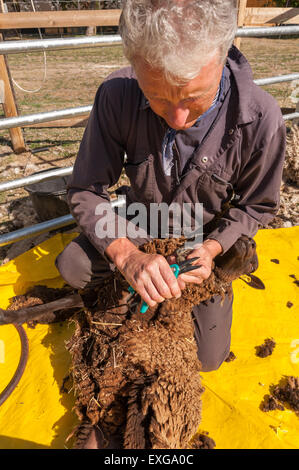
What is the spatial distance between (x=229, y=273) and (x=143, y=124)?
869 millimetres

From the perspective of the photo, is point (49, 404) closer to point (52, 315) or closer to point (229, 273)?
point (52, 315)

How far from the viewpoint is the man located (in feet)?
4.46

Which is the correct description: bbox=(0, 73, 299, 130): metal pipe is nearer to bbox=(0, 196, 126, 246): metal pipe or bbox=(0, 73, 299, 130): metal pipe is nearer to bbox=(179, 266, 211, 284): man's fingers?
bbox=(0, 196, 126, 246): metal pipe

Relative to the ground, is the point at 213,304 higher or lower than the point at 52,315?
higher

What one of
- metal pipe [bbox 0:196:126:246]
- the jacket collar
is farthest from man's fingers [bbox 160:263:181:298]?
metal pipe [bbox 0:196:126:246]

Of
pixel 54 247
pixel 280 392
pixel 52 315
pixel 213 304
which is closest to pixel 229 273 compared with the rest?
pixel 213 304

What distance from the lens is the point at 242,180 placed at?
175cm

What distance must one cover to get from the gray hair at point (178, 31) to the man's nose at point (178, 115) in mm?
130

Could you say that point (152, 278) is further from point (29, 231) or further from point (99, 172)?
point (29, 231)

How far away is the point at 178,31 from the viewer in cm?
103

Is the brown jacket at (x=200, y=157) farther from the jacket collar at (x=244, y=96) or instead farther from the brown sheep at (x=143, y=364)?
the brown sheep at (x=143, y=364)

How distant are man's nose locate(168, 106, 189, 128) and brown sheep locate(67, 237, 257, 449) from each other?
0.68 metres

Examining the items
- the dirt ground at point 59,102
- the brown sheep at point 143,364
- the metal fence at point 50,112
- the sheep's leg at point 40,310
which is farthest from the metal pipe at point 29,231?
the brown sheep at point 143,364

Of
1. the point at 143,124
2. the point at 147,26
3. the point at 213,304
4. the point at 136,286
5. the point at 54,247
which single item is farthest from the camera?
the point at 54,247
